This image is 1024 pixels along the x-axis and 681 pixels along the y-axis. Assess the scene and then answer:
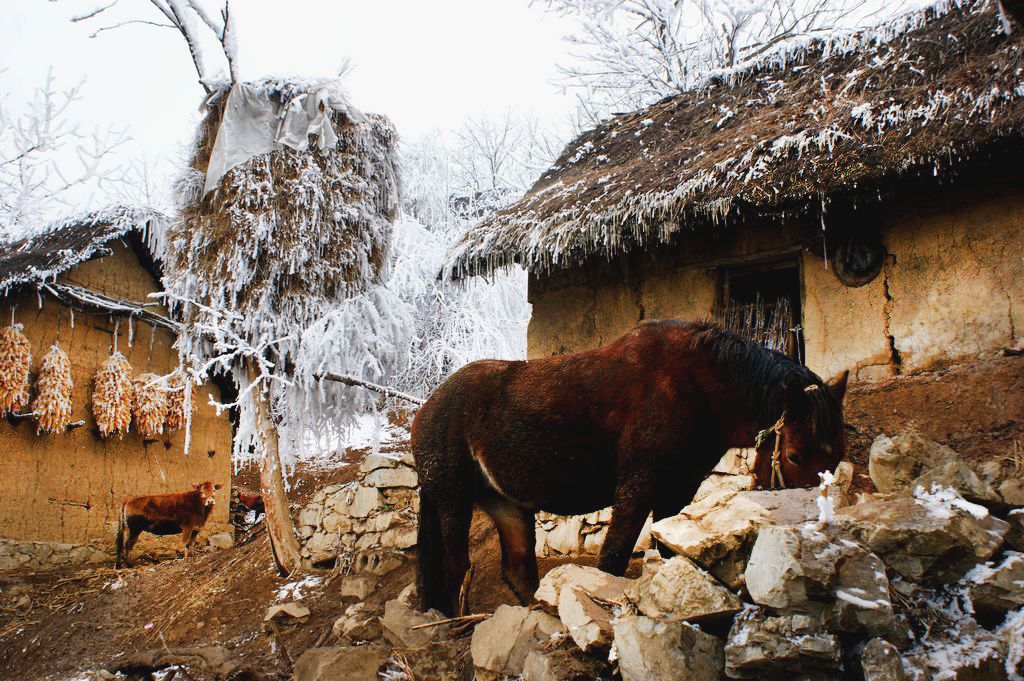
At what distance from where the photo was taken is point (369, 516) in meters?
7.43

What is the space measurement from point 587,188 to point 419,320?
545 inches

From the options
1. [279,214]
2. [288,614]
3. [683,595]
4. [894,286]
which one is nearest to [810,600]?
[683,595]

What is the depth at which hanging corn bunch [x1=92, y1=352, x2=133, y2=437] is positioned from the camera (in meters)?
9.63

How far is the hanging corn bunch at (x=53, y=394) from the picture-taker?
8891mm

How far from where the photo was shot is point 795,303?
653 cm

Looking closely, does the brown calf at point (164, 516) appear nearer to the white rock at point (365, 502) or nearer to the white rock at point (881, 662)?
the white rock at point (365, 502)

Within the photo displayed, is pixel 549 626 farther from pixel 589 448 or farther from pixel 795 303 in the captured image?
pixel 795 303

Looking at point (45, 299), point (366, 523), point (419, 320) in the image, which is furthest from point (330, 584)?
point (419, 320)

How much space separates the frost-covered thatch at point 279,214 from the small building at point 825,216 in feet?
7.69

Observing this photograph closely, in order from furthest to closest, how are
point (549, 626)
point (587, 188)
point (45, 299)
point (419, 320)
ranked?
point (419, 320)
point (45, 299)
point (587, 188)
point (549, 626)

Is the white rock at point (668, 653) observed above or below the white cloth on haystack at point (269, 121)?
below

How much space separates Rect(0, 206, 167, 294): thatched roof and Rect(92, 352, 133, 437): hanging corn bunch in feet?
5.14

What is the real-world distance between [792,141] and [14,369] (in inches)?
391

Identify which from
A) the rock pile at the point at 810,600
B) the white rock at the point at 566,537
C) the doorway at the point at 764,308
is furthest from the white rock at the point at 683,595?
the doorway at the point at 764,308
